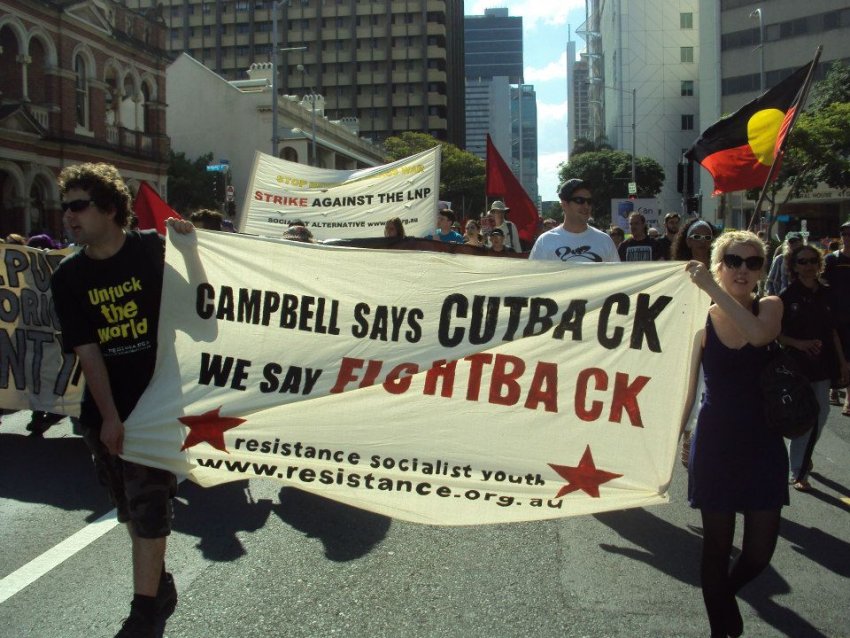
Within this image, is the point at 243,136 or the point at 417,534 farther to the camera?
the point at 243,136

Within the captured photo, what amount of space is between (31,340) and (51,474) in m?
1.31

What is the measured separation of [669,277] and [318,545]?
2.51m

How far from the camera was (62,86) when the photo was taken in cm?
3008

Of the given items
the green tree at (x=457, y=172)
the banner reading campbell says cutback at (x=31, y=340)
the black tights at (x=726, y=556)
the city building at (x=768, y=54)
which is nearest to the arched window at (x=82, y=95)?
the banner reading campbell says cutback at (x=31, y=340)

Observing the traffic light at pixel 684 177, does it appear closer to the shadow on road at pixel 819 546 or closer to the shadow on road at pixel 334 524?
the shadow on road at pixel 819 546

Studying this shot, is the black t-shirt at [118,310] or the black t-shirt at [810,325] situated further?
the black t-shirt at [810,325]

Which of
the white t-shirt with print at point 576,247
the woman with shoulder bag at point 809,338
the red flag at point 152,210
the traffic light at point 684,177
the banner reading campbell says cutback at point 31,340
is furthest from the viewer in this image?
the traffic light at point 684,177

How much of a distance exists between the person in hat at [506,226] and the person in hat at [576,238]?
5.61m

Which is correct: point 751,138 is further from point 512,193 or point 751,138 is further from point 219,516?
point 512,193

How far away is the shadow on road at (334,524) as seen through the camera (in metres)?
5.15

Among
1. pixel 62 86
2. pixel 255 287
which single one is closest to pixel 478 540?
pixel 255 287

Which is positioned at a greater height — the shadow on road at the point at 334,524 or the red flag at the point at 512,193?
the red flag at the point at 512,193

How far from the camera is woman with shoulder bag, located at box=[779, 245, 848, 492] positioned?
634cm

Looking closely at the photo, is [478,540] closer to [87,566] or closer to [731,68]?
[87,566]
